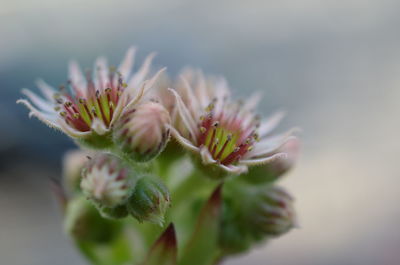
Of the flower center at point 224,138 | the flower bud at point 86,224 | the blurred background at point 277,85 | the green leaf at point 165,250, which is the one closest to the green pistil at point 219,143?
the flower center at point 224,138

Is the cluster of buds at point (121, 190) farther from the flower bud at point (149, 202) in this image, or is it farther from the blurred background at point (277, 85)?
the blurred background at point (277, 85)

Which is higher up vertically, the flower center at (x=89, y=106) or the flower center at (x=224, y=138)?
the flower center at (x=224, y=138)

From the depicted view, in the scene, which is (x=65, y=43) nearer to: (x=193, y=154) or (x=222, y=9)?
(x=222, y=9)

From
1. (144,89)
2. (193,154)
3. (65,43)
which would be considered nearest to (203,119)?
(193,154)

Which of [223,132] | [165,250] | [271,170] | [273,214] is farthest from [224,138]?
[165,250]

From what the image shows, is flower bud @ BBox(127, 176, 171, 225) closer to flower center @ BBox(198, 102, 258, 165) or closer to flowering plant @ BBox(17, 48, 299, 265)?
flowering plant @ BBox(17, 48, 299, 265)

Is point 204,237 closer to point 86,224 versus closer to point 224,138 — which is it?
point 224,138
